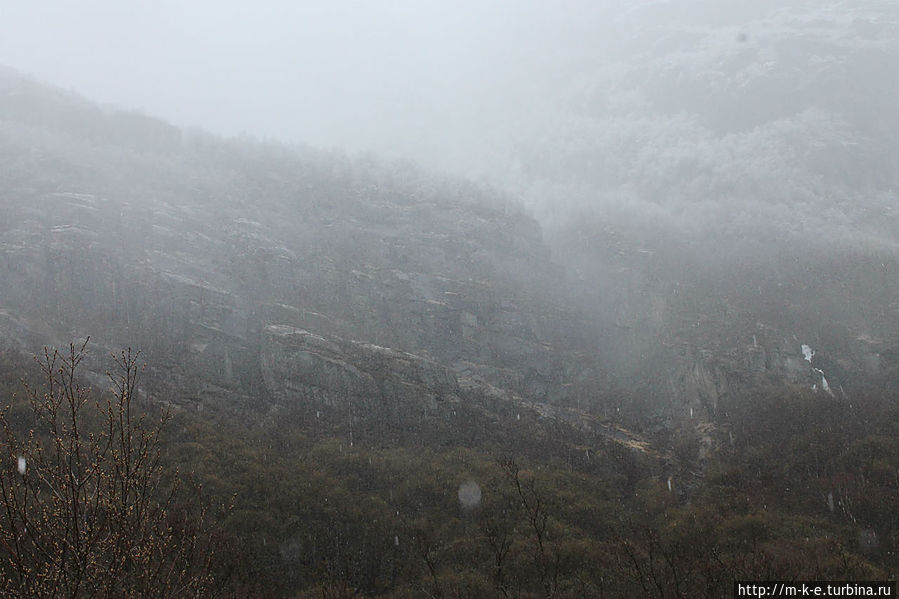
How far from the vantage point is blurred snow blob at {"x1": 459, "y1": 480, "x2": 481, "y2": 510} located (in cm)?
5862

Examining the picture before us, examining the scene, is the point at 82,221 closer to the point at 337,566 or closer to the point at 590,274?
the point at 337,566

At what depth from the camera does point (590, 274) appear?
519 feet

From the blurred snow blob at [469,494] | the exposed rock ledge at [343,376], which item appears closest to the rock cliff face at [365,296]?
the exposed rock ledge at [343,376]

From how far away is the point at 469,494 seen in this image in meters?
60.7

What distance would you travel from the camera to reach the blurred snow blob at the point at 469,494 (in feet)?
192

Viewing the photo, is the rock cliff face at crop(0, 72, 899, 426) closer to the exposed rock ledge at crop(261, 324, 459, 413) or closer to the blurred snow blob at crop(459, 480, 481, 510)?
the exposed rock ledge at crop(261, 324, 459, 413)

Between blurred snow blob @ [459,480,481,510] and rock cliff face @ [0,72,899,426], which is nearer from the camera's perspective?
blurred snow blob @ [459,480,481,510]

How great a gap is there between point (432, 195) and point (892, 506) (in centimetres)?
10960

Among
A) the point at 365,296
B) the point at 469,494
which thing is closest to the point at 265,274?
the point at 365,296

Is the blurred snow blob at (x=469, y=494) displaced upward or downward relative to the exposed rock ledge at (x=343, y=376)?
downward

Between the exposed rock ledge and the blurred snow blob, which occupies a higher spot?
the exposed rock ledge

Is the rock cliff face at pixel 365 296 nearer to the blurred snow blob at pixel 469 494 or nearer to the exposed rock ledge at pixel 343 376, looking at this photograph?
the exposed rock ledge at pixel 343 376

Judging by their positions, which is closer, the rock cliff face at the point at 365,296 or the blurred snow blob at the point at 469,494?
the blurred snow blob at the point at 469,494

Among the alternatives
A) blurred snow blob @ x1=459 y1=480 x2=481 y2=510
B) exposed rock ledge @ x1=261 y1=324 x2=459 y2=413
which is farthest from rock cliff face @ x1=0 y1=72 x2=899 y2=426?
blurred snow blob @ x1=459 y1=480 x2=481 y2=510
